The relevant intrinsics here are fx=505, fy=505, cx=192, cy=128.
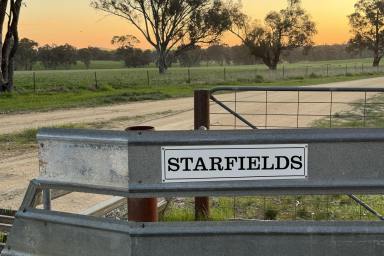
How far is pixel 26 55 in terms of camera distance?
98.9 meters

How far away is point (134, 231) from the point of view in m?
2.82

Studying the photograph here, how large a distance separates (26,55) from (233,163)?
336 ft

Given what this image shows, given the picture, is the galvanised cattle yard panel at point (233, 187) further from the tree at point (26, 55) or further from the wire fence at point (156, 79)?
the tree at point (26, 55)

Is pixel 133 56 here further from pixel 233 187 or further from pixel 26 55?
pixel 233 187

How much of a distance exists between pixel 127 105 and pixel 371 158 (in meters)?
17.2

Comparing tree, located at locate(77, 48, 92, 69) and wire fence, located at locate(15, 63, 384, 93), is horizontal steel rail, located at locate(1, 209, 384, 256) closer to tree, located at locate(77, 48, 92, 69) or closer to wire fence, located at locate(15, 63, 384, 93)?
wire fence, located at locate(15, 63, 384, 93)

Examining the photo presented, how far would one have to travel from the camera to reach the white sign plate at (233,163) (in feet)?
9.25

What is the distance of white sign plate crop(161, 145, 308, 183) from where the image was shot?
2.82 metres

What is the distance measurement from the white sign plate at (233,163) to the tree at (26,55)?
9865 centimetres

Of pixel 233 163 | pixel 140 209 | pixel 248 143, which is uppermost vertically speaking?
pixel 248 143

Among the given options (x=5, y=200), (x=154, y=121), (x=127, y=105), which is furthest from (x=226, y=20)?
(x=5, y=200)

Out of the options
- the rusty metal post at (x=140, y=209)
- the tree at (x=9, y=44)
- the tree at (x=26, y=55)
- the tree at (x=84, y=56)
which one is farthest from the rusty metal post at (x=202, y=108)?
the tree at (x=84, y=56)

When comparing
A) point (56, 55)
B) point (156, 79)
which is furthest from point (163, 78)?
point (56, 55)

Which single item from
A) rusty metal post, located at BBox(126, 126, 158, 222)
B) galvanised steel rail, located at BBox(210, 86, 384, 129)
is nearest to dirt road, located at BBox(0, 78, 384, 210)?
galvanised steel rail, located at BBox(210, 86, 384, 129)
